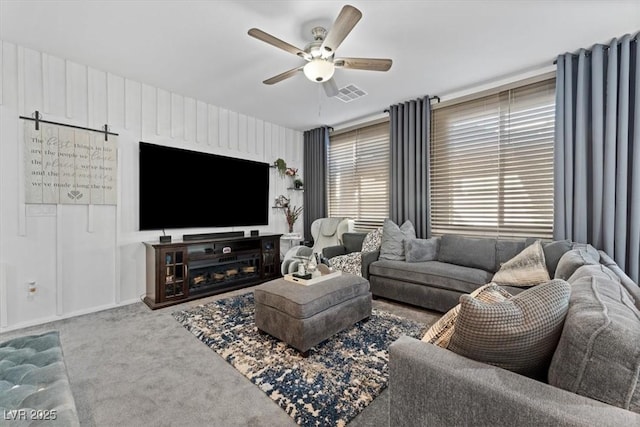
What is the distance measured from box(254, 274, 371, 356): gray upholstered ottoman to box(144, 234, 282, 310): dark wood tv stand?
1448mm

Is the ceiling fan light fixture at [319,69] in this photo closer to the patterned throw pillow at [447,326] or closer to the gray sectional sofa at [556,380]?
the patterned throw pillow at [447,326]

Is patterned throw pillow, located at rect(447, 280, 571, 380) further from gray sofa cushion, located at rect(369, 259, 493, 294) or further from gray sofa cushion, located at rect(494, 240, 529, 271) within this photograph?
gray sofa cushion, located at rect(494, 240, 529, 271)

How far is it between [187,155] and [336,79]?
2.17 m

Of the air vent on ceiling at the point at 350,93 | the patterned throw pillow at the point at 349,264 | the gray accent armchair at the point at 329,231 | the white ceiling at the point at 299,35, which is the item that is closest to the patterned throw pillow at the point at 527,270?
the patterned throw pillow at the point at 349,264

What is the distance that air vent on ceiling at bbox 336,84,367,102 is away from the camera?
3.46 metres

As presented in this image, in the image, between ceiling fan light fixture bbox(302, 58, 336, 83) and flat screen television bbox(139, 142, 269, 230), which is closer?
ceiling fan light fixture bbox(302, 58, 336, 83)

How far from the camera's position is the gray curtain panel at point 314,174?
5074mm

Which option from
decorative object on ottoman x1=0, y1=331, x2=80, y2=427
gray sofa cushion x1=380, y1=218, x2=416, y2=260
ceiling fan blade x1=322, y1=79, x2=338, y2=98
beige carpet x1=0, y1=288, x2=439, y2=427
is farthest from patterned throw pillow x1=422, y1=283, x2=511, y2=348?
ceiling fan blade x1=322, y1=79, x2=338, y2=98

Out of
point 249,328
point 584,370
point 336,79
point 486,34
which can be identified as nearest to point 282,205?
point 336,79

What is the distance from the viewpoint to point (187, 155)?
3676mm

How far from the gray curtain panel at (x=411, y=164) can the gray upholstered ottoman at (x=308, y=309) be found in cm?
171

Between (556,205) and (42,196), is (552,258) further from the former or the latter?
(42,196)

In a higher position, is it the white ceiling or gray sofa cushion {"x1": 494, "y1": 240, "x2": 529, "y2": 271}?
the white ceiling

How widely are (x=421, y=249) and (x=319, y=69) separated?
2355mm
